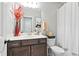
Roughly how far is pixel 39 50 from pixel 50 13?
45cm

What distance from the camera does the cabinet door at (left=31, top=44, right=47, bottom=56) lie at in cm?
129

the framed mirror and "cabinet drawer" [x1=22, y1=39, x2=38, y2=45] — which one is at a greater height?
the framed mirror

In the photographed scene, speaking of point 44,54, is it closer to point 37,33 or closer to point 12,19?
point 37,33

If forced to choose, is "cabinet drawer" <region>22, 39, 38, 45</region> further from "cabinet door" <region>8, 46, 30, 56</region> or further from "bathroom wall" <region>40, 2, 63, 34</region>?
"bathroom wall" <region>40, 2, 63, 34</region>

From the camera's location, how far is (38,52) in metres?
1.37

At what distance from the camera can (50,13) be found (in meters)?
1.26

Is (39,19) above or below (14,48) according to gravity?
above

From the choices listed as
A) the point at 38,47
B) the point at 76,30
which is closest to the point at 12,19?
the point at 38,47

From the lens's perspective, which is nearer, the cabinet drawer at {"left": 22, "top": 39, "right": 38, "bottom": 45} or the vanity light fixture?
the vanity light fixture

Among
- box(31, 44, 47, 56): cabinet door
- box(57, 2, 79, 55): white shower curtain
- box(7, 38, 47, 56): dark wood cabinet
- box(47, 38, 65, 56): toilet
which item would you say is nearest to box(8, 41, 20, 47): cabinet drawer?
box(7, 38, 47, 56): dark wood cabinet

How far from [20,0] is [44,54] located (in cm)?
61

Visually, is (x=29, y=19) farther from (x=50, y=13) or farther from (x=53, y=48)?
(x=53, y=48)

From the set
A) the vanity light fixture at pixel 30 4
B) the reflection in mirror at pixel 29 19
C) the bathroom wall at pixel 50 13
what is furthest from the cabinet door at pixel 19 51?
the vanity light fixture at pixel 30 4

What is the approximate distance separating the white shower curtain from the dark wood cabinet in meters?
0.20
